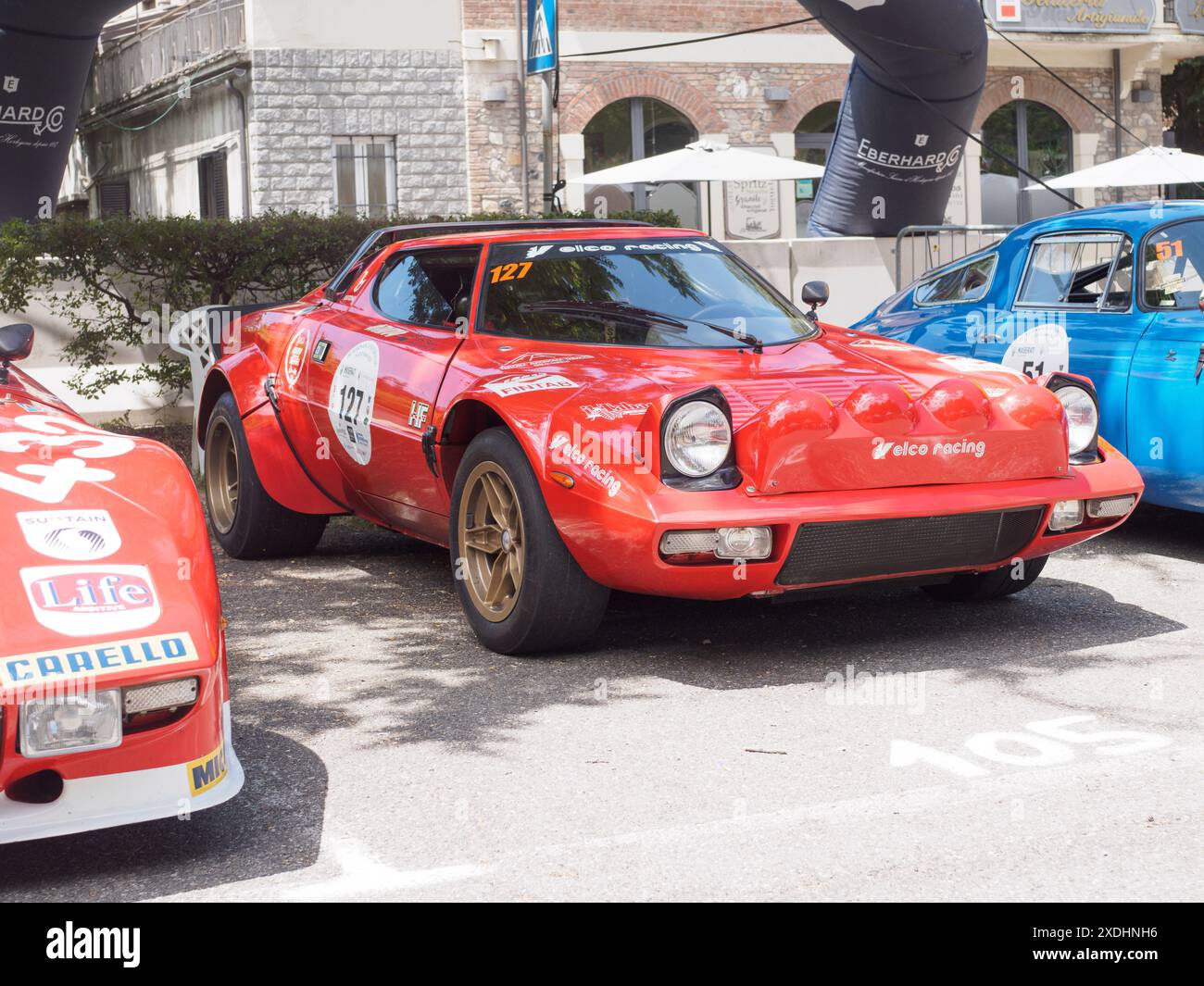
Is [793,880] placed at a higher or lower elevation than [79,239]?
lower

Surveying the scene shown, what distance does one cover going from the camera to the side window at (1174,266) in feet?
23.2

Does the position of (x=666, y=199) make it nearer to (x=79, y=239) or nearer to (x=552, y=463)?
(x=79, y=239)

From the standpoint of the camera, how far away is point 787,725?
459 centimetres

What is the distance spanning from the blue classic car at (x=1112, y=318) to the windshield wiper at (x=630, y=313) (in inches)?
81.5

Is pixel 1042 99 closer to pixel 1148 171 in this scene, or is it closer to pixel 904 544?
pixel 1148 171

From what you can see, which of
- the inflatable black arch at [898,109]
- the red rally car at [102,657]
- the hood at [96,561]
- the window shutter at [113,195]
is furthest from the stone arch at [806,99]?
the red rally car at [102,657]

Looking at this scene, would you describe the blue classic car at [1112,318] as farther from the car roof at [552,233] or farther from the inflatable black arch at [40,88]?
the inflatable black arch at [40,88]

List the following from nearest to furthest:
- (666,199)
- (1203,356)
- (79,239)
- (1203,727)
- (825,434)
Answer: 1. (1203,727)
2. (825,434)
3. (1203,356)
4. (79,239)
5. (666,199)

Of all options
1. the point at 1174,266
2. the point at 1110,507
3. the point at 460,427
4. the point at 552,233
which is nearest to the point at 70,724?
the point at 460,427

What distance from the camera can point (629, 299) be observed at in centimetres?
599

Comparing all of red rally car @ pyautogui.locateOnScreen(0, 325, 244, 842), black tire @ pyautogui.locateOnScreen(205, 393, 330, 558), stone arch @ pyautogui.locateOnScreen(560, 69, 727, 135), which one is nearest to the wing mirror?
red rally car @ pyautogui.locateOnScreen(0, 325, 244, 842)

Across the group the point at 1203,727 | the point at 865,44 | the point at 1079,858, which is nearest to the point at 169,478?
the point at 1079,858
